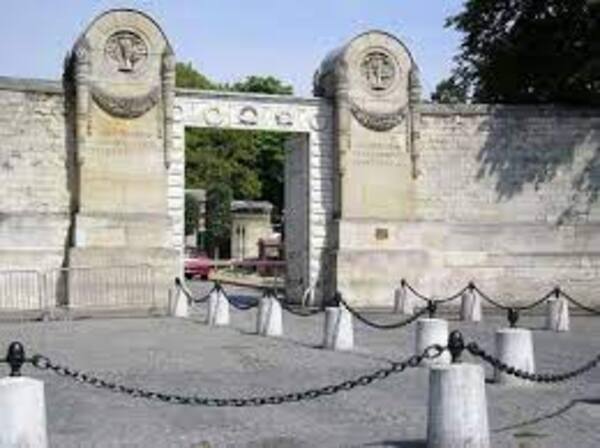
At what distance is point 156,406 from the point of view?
37.7 feet

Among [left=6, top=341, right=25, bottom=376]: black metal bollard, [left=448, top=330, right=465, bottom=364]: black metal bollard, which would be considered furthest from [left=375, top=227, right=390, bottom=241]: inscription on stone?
Answer: [left=6, top=341, right=25, bottom=376]: black metal bollard

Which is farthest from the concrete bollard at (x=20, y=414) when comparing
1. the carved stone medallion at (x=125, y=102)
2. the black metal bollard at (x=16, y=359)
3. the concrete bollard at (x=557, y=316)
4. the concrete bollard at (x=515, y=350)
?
the carved stone medallion at (x=125, y=102)

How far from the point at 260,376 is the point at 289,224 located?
14619 mm

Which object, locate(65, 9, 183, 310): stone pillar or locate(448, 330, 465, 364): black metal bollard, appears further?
locate(65, 9, 183, 310): stone pillar

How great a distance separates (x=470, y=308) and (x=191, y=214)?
44148 millimetres

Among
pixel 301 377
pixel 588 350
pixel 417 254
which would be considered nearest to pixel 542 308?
pixel 417 254

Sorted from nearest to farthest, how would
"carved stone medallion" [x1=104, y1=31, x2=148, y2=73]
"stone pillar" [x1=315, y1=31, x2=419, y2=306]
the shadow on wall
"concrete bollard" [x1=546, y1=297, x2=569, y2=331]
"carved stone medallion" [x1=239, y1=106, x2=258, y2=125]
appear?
"concrete bollard" [x1=546, y1=297, x2=569, y2=331], "carved stone medallion" [x1=104, y1=31, x2=148, y2=73], "carved stone medallion" [x1=239, y1=106, x2=258, y2=125], "stone pillar" [x1=315, y1=31, x2=419, y2=306], the shadow on wall

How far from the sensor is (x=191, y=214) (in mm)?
66312

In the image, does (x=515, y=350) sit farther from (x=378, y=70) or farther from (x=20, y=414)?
(x=378, y=70)

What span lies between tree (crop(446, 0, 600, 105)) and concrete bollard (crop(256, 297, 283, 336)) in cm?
1194

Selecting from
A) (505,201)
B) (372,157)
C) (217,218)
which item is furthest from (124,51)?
(217,218)

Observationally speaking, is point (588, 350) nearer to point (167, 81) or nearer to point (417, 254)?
point (417, 254)

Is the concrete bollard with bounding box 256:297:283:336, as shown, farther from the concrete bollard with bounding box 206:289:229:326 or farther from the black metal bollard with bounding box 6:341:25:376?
the black metal bollard with bounding box 6:341:25:376

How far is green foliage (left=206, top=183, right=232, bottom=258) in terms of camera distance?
63375 millimetres
